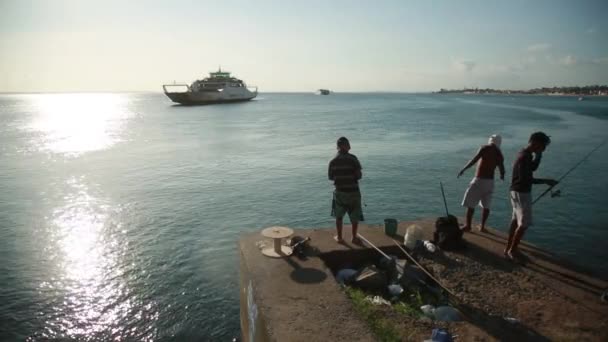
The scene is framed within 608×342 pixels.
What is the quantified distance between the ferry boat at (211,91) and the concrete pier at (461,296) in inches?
3264

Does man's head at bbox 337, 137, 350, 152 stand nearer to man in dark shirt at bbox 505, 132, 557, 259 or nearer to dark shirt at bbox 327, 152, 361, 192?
dark shirt at bbox 327, 152, 361, 192

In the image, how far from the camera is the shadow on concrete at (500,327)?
4.27 m

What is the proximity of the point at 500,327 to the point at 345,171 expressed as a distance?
304 cm

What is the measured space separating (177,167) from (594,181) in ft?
68.8

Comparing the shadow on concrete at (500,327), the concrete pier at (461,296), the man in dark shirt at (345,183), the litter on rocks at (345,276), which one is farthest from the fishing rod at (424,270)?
the litter on rocks at (345,276)

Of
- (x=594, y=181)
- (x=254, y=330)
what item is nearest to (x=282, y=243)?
(x=254, y=330)

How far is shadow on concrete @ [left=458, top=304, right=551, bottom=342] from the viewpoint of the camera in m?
4.27

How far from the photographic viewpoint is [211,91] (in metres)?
87.1

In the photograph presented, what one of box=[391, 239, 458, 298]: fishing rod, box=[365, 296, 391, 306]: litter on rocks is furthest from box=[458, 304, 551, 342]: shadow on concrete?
box=[365, 296, 391, 306]: litter on rocks

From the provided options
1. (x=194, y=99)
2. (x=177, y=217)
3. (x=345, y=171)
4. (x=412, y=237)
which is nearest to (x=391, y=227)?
(x=412, y=237)

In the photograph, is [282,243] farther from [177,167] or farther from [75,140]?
[75,140]

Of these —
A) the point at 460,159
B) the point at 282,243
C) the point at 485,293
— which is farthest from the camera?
the point at 460,159

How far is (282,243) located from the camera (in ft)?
20.2

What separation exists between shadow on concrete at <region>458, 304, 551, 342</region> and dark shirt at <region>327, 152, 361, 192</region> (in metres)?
2.51
